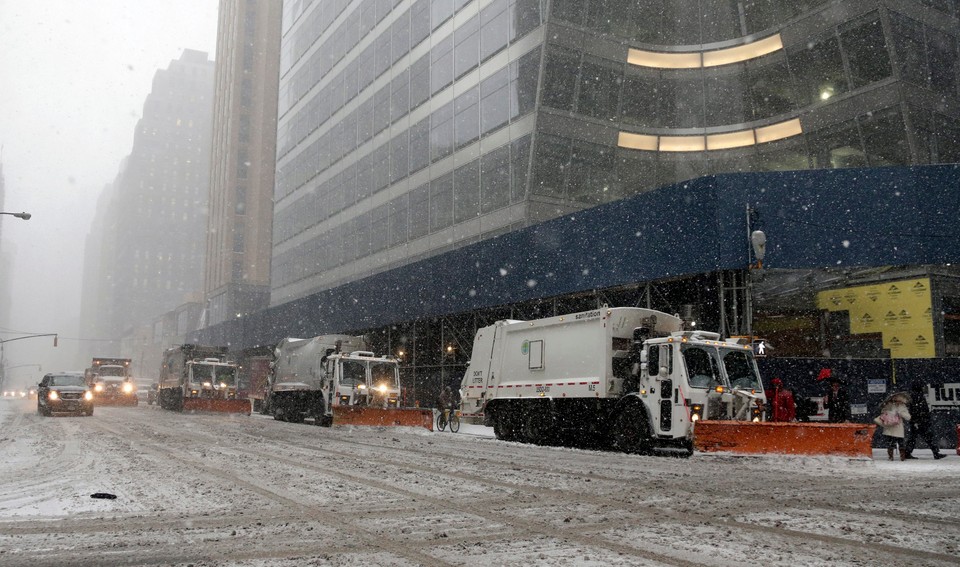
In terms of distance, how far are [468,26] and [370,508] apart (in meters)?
30.9

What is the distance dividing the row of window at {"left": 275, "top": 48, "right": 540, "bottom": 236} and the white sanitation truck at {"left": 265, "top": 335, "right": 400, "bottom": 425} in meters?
12.0

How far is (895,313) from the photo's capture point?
23.2m

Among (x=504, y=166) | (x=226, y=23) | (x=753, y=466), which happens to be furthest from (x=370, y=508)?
(x=226, y=23)

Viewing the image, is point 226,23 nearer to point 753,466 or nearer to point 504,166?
point 504,166

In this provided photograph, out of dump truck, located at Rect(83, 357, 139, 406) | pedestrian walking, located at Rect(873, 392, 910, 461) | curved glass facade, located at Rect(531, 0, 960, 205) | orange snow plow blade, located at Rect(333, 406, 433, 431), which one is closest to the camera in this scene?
pedestrian walking, located at Rect(873, 392, 910, 461)

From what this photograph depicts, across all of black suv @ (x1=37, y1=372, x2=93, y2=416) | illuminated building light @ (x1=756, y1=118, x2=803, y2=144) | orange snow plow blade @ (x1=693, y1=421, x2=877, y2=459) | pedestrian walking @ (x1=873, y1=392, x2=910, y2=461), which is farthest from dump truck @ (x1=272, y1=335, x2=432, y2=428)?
illuminated building light @ (x1=756, y1=118, x2=803, y2=144)

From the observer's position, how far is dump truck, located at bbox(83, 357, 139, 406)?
135 ft

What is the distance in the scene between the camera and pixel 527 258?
1009 inches

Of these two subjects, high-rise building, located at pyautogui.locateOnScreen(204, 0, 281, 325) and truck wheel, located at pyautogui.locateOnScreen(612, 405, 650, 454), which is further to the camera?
high-rise building, located at pyautogui.locateOnScreen(204, 0, 281, 325)

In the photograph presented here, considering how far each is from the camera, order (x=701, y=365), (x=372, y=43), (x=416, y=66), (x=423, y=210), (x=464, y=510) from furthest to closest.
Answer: (x=372, y=43) → (x=416, y=66) → (x=423, y=210) → (x=701, y=365) → (x=464, y=510)

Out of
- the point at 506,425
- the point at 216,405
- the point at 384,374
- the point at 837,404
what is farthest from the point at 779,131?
the point at 216,405

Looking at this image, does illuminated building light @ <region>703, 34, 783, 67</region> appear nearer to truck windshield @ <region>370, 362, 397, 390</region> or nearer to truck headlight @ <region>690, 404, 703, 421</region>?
truck windshield @ <region>370, 362, 397, 390</region>

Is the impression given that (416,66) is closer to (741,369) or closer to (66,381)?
(66,381)

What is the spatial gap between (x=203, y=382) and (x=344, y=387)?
531 inches
